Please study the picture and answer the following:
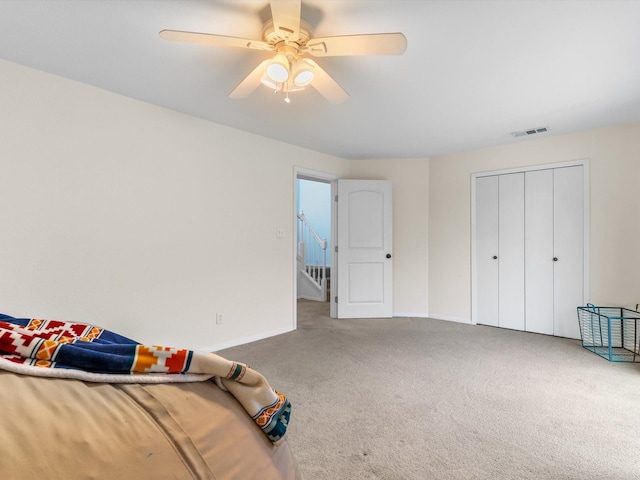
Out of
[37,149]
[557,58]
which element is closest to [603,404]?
[557,58]

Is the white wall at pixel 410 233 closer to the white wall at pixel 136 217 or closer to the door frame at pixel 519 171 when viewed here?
the door frame at pixel 519 171

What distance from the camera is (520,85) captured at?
2465 millimetres

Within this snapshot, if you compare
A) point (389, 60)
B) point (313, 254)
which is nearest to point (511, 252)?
point (389, 60)

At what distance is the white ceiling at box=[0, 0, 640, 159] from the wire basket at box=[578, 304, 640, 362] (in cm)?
186

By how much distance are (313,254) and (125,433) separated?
19.4ft

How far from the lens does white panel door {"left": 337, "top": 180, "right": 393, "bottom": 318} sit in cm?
470

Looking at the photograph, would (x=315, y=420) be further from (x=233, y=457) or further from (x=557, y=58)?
(x=557, y=58)

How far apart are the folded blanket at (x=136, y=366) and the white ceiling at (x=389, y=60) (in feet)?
5.29

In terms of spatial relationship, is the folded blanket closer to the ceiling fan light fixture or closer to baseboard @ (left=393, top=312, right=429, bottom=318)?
the ceiling fan light fixture

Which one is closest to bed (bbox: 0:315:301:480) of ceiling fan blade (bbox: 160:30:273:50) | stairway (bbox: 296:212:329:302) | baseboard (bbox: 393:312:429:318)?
ceiling fan blade (bbox: 160:30:273:50)

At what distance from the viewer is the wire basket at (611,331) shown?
3186 mm

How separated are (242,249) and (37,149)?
5.93 feet

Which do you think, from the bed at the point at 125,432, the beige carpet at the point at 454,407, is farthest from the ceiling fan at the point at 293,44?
the beige carpet at the point at 454,407

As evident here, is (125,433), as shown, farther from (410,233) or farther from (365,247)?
(410,233)
